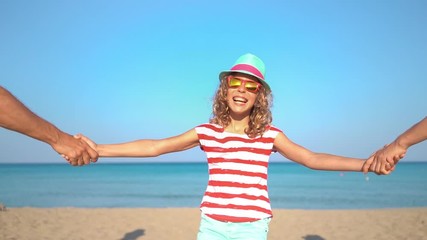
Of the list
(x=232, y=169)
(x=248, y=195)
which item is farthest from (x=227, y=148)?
(x=248, y=195)

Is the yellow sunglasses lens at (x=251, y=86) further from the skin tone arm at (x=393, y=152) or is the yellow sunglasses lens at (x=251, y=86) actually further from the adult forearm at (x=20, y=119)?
the adult forearm at (x=20, y=119)

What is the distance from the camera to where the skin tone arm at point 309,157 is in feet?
13.8

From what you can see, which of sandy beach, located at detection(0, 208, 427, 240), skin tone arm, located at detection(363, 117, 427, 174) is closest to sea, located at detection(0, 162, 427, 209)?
sandy beach, located at detection(0, 208, 427, 240)

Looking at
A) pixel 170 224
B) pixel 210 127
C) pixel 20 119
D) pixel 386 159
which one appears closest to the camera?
pixel 20 119

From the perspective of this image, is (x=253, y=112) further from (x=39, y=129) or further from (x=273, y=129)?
(x=39, y=129)

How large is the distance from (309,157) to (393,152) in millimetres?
926

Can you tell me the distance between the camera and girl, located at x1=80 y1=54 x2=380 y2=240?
151 inches

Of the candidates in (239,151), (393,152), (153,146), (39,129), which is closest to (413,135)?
(393,152)

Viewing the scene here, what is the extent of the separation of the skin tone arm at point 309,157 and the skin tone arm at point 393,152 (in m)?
0.22

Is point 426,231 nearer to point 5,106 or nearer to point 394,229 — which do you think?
point 394,229

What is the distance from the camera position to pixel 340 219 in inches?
545

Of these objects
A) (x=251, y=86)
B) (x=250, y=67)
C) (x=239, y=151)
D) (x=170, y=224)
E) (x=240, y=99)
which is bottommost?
(x=170, y=224)

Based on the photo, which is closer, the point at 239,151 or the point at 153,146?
the point at 239,151

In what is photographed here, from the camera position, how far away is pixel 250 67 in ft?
13.8
